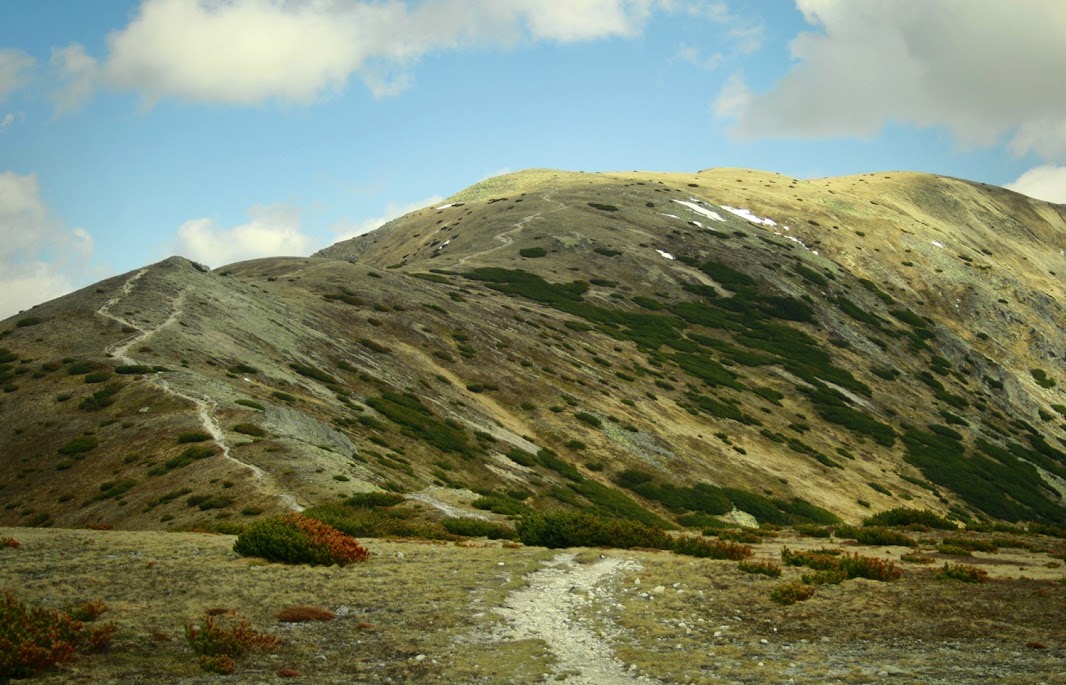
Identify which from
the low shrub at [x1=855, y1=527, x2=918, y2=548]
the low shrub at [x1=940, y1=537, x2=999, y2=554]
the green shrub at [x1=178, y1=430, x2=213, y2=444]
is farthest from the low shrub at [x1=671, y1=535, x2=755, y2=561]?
the green shrub at [x1=178, y1=430, x2=213, y2=444]

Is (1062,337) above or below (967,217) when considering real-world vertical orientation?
below

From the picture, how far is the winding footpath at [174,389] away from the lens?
30562 millimetres

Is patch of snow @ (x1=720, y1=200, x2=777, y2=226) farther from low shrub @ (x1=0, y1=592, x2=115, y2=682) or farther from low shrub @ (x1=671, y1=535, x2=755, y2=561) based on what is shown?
low shrub @ (x1=0, y1=592, x2=115, y2=682)

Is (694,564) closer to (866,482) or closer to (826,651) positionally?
(826,651)

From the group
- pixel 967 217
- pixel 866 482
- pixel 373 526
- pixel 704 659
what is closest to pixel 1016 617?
pixel 704 659

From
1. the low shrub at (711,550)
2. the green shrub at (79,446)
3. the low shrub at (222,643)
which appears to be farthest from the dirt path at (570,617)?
the green shrub at (79,446)

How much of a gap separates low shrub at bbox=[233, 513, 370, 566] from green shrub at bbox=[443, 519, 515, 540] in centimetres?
749

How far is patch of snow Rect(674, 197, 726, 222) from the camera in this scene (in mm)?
135625

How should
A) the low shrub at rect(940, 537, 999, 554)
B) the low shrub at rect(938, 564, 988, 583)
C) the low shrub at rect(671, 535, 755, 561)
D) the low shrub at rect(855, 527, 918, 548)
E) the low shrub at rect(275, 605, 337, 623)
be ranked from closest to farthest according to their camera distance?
1. the low shrub at rect(275, 605, 337, 623)
2. the low shrub at rect(938, 564, 988, 583)
3. the low shrub at rect(671, 535, 755, 561)
4. the low shrub at rect(940, 537, 999, 554)
5. the low shrub at rect(855, 527, 918, 548)

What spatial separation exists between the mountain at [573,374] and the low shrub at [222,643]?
14.7 metres

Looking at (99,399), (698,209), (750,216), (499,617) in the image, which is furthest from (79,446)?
(750,216)

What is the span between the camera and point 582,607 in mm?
17688

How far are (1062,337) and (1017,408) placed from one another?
3570cm

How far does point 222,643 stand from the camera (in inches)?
528
